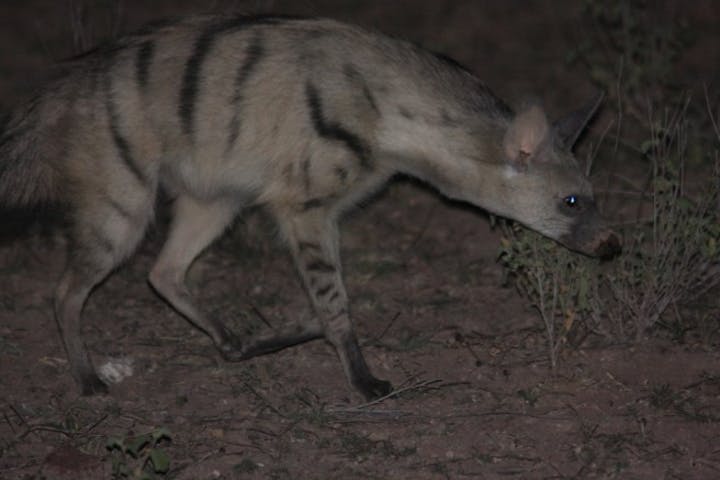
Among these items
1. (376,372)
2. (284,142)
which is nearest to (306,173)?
(284,142)

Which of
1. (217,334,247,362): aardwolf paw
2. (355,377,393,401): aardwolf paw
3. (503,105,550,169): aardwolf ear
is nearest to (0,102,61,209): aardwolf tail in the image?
(217,334,247,362): aardwolf paw

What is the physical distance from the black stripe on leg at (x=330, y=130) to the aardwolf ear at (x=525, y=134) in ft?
1.77

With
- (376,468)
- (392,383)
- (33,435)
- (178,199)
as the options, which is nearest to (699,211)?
(392,383)

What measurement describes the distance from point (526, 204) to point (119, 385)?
1730mm

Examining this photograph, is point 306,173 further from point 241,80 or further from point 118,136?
point 118,136

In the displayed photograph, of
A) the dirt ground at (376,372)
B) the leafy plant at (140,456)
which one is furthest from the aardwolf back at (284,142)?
the leafy plant at (140,456)

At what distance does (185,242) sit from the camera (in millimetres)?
5055

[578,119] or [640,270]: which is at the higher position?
[578,119]

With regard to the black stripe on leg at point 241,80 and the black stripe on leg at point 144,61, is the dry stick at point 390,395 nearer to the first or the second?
the black stripe on leg at point 241,80

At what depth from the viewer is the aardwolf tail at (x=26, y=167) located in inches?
178

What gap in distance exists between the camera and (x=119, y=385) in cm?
459

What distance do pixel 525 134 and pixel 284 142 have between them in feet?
3.00

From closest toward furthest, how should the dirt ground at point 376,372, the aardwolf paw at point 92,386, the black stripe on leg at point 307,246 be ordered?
1. the dirt ground at point 376,372
2. the aardwolf paw at point 92,386
3. the black stripe on leg at point 307,246

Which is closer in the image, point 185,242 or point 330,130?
point 330,130
